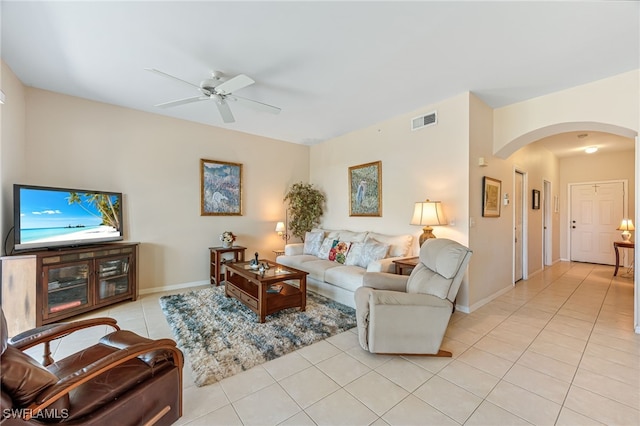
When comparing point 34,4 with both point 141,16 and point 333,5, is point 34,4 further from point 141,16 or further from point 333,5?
point 333,5

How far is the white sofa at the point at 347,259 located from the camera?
11.3ft

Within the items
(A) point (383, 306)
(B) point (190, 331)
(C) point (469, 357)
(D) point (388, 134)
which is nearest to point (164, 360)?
(B) point (190, 331)

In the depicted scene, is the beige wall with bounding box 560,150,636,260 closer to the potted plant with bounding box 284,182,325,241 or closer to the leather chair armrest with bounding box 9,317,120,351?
the potted plant with bounding box 284,182,325,241

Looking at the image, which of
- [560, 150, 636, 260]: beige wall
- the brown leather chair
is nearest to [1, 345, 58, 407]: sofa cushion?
the brown leather chair

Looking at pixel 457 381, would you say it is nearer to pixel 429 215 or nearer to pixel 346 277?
pixel 346 277

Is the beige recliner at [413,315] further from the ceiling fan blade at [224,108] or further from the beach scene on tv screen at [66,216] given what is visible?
the beach scene on tv screen at [66,216]

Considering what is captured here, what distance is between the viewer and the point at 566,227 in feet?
22.0

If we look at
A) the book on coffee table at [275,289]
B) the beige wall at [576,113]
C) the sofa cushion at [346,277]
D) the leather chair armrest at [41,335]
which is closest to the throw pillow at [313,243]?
the sofa cushion at [346,277]

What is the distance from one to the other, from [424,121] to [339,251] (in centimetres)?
232

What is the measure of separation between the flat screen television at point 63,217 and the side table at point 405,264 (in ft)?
12.5

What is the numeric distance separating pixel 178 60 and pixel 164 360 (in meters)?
2.63

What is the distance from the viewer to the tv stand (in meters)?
2.68

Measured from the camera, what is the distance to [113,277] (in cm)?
340

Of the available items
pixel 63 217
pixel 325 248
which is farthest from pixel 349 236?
pixel 63 217
